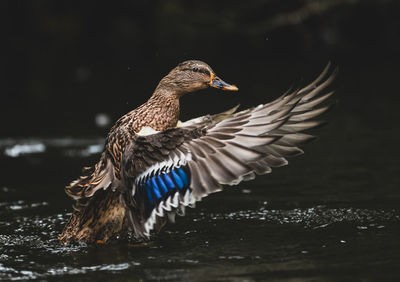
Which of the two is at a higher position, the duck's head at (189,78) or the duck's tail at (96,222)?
the duck's head at (189,78)

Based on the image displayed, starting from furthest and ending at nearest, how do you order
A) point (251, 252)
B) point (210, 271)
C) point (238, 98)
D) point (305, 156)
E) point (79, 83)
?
point (79, 83) → point (238, 98) → point (305, 156) → point (251, 252) → point (210, 271)

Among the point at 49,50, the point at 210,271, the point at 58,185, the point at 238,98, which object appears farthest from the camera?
the point at 49,50

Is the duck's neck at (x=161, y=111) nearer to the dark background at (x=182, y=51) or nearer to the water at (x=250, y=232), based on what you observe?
the water at (x=250, y=232)

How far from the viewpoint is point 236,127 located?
4914 millimetres

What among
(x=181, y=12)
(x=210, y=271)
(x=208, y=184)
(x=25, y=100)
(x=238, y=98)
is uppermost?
(x=181, y=12)

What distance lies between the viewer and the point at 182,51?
20.6 m

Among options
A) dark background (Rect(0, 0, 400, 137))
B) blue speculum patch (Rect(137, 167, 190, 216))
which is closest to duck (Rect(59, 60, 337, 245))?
blue speculum patch (Rect(137, 167, 190, 216))

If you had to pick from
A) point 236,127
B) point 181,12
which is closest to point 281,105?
point 236,127

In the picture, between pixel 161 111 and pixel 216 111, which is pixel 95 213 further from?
pixel 216 111

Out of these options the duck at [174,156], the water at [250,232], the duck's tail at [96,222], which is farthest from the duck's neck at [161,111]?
the water at [250,232]

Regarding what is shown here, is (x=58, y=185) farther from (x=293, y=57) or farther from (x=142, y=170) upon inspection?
(x=293, y=57)

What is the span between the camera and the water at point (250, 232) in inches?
178

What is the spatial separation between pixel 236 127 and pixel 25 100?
10.1m

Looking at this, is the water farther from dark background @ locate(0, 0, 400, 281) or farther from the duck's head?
the duck's head
